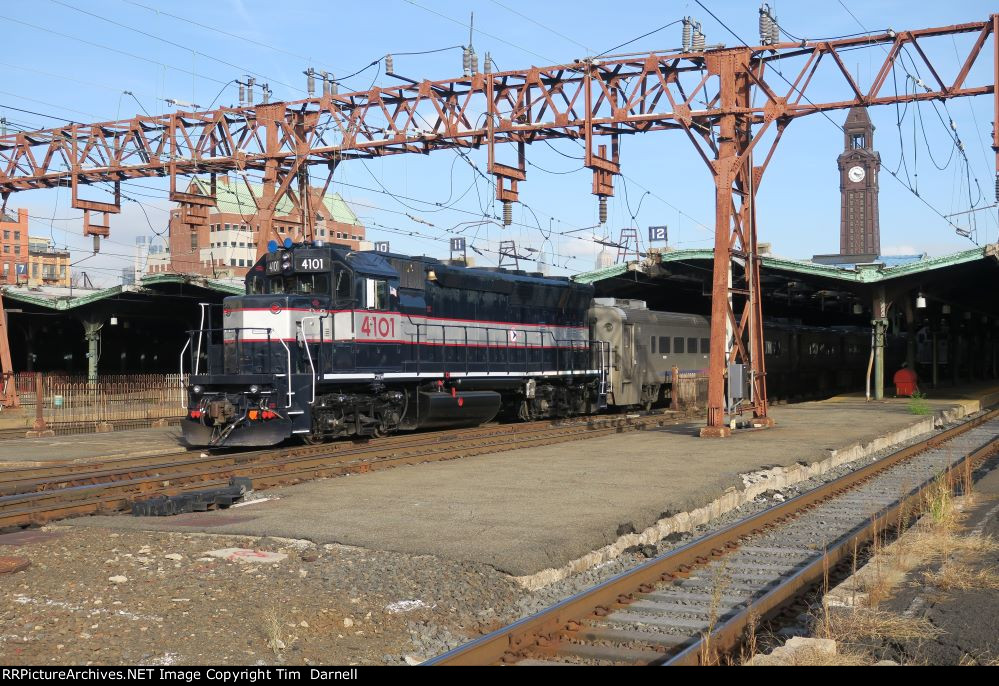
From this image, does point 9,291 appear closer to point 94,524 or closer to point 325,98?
point 325,98

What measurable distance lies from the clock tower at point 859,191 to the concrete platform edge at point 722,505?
168 metres

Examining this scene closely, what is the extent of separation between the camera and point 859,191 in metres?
183

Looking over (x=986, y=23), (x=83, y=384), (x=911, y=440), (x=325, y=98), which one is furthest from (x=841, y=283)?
(x=83, y=384)

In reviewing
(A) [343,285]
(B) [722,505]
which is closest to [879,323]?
(A) [343,285]

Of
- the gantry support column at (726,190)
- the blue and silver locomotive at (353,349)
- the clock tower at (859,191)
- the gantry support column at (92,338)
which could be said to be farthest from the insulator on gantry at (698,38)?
the clock tower at (859,191)

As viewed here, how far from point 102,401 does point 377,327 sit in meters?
13.6

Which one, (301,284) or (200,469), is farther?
(301,284)

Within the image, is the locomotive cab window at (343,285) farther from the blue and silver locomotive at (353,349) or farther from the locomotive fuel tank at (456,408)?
the locomotive fuel tank at (456,408)

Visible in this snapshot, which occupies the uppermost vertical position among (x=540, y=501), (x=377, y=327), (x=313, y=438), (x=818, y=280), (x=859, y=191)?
(x=859, y=191)

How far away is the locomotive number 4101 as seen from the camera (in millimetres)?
19359

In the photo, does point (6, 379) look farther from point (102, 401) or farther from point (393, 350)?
point (393, 350)

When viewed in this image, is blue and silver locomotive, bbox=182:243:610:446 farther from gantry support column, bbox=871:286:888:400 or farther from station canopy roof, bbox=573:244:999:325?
gantry support column, bbox=871:286:888:400

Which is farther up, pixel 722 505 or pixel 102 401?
pixel 102 401

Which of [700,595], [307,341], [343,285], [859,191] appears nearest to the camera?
[700,595]
